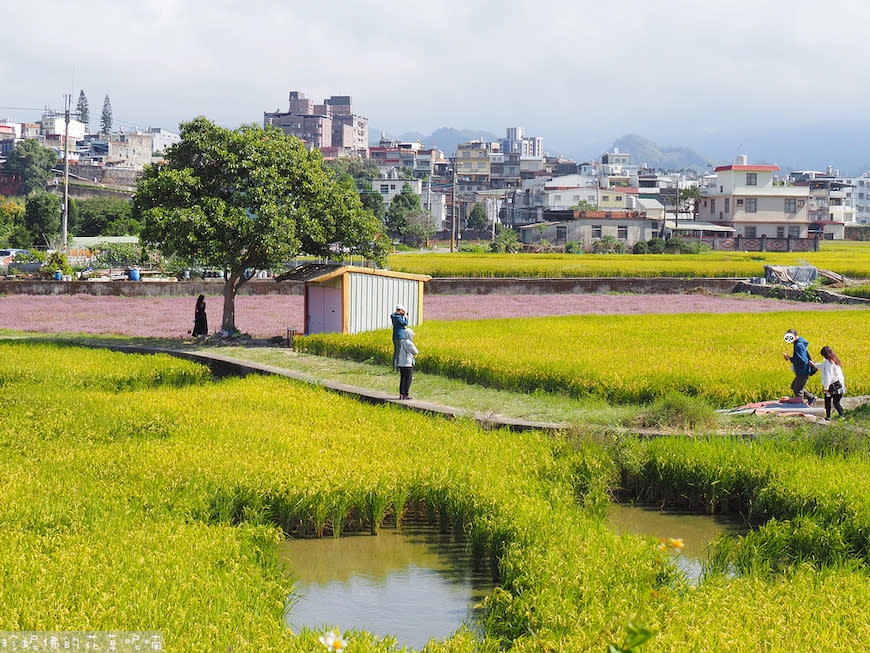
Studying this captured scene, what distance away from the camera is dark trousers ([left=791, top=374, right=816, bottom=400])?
14727 mm

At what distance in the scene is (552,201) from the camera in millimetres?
108812

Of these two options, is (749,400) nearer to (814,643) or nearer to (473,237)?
(814,643)

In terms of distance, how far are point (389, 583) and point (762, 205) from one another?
282 feet

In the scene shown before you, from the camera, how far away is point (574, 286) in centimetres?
4781

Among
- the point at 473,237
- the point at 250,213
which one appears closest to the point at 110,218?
the point at 473,237

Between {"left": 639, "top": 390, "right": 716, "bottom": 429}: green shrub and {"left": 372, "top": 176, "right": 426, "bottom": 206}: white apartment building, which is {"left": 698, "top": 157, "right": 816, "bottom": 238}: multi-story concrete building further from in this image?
{"left": 639, "top": 390, "right": 716, "bottom": 429}: green shrub

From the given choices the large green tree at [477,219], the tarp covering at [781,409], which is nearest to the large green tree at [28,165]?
the large green tree at [477,219]

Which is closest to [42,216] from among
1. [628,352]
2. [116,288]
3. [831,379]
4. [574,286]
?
[116,288]

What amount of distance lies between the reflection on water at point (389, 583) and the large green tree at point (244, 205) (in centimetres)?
1512

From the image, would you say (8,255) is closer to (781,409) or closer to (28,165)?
(781,409)

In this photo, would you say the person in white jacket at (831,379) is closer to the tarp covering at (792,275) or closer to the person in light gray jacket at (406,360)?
the person in light gray jacket at (406,360)

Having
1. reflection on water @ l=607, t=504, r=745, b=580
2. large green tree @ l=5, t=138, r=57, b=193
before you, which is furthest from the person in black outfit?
large green tree @ l=5, t=138, r=57, b=193

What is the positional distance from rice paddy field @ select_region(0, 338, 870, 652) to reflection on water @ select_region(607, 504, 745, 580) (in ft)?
0.87

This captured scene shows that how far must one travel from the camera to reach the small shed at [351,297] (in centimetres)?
2455
